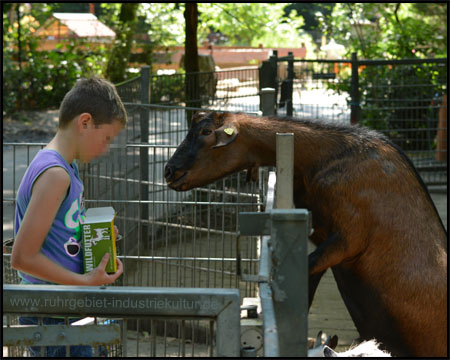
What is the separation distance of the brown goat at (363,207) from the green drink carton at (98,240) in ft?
4.84

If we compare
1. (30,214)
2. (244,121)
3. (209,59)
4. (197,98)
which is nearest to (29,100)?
(209,59)

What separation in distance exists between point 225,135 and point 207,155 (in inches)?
6.0

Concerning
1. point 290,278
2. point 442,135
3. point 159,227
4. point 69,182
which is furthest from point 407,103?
point 290,278

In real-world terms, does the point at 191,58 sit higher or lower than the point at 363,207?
higher

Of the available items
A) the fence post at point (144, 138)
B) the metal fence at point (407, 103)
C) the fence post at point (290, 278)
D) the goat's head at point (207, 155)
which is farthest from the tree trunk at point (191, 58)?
the fence post at point (290, 278)

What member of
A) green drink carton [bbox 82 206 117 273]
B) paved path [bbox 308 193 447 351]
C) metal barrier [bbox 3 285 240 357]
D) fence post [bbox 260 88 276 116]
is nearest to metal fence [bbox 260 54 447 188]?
paved path [bbox 308 193 447 351]

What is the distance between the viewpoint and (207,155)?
405cm

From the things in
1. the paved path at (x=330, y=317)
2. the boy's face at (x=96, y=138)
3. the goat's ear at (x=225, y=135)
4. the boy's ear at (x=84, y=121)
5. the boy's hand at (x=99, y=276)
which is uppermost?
the boy's ear at (x=84, y=121)

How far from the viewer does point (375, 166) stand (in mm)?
4012

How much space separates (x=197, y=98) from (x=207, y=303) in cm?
794

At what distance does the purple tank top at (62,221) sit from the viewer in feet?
8.58

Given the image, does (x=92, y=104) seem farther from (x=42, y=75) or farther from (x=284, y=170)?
(x=42, y=75)

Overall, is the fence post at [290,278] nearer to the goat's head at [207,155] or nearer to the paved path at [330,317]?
the goat's head at [207,155]

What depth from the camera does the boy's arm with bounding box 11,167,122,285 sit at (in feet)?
8.08
